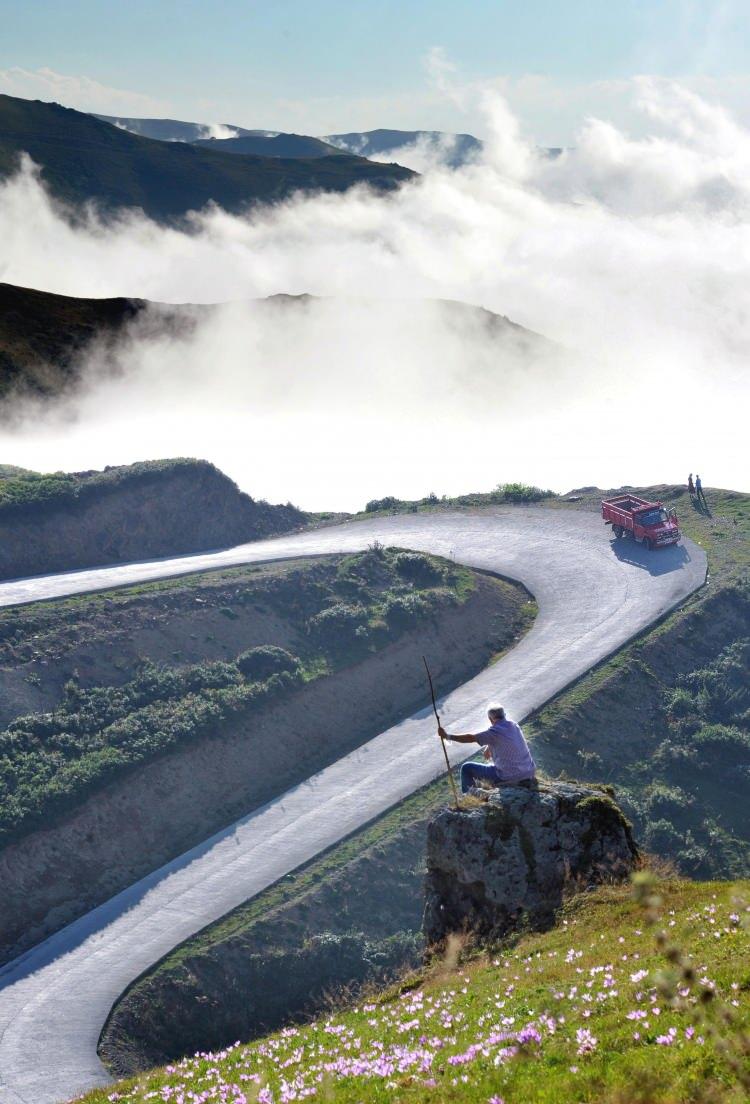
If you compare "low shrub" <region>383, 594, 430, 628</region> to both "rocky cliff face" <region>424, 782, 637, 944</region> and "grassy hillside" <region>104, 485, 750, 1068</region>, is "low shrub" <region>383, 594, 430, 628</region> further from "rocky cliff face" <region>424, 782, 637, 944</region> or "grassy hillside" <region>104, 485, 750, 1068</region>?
"rocky cliff face" <region>424, 782, 637, 944</region>

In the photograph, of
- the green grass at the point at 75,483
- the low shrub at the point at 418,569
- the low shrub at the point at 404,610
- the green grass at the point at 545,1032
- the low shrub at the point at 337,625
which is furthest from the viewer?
the green grass at the point at 75,483

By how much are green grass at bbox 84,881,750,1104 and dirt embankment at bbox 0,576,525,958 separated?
14.3 meters

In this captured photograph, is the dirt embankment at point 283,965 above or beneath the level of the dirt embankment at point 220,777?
beneath

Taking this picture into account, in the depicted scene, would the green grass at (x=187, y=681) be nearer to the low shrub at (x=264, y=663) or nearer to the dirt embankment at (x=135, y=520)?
the low shrub at (x=264, y=663)

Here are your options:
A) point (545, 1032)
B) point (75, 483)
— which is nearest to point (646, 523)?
point (75, 483)

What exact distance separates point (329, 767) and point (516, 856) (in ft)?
58.2

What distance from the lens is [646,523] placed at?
51719mm

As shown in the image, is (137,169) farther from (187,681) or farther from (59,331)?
(187,681)

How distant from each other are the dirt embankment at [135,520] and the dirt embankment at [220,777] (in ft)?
47.2

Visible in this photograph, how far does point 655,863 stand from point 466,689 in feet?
66.2

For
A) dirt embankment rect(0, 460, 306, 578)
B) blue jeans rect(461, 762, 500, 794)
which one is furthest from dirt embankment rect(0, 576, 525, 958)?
dirt embankment rect(0, 460, 306, 578)

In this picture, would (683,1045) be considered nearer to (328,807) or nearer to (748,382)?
(328,807)

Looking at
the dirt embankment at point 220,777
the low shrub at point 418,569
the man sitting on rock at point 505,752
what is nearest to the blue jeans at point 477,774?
the man sitting on rock at point 505,752

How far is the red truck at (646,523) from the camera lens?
5116 cm
